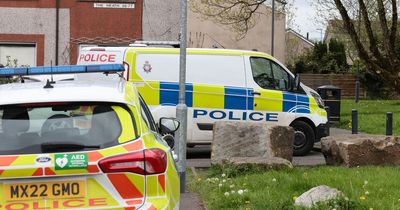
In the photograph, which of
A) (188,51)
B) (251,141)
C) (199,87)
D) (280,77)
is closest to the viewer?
(251,141)

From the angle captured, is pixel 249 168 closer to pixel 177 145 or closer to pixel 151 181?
pixel 177 145

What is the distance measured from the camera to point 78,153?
12.0 feet

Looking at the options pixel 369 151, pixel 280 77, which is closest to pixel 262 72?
pixel 280 77

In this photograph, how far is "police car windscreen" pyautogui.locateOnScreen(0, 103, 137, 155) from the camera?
3740 mm

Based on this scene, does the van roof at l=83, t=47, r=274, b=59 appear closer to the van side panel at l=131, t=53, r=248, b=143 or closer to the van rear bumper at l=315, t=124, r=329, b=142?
the van side panel at l=131, t=53, r=248, b=143

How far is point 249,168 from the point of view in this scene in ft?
26.5

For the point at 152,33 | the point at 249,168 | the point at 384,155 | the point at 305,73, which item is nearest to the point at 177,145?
the point at 249,168

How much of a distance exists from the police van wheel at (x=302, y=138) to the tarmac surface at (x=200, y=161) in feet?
0.56

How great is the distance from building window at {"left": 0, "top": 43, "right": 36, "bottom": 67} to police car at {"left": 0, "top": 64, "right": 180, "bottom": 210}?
52.8 feet

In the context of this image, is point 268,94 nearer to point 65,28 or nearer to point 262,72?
point 262,72

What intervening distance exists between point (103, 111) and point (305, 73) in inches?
1324

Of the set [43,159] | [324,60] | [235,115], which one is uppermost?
[324,60]

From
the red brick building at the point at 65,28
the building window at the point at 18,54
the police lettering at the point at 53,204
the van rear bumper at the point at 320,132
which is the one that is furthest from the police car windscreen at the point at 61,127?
the building window at the point at 18,54

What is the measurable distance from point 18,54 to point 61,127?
1653cm
